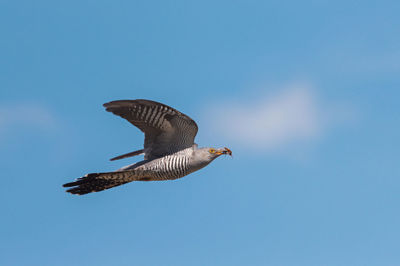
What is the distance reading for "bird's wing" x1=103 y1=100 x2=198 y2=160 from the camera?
14.0 metres

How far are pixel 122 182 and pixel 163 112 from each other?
216cm

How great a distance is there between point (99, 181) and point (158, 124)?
75.4 inches

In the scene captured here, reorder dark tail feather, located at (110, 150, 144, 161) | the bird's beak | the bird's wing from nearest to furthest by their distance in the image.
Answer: the bird's wing < the bird's beak < dark tail feather, located at (110, 150, 144, 161)

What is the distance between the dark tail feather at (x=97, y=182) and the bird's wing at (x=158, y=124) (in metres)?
0.78

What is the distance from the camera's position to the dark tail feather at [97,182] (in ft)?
48.2

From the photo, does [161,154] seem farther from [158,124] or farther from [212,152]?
[212,152]

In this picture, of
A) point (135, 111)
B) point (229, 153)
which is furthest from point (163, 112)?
point (229, 153)

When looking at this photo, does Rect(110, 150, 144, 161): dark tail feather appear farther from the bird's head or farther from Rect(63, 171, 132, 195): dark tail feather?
the bird's head

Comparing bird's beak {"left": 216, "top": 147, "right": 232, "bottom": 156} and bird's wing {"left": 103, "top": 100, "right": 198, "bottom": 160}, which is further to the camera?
bird's beak {"left": 216, "top": 147, "right": 232, "bottom": 156}

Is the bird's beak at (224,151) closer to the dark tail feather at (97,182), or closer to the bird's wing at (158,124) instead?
the bird's wing at (158,124)

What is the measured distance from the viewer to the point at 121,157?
16.1 m

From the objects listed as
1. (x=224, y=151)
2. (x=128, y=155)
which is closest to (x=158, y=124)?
(x=224, y=151)

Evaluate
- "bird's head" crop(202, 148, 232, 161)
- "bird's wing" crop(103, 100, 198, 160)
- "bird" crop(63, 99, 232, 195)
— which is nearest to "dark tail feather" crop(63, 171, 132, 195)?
"bird" crop(63, 99, 232, 195)

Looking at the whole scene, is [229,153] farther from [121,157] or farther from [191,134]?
[121,157]
